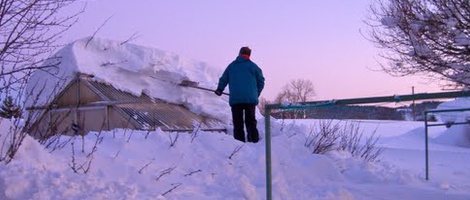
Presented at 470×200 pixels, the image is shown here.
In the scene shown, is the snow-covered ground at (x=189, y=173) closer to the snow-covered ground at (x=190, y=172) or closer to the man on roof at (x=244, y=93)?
the snow-covered ground at (x=190, y=172)

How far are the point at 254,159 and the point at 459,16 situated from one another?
3.62 m

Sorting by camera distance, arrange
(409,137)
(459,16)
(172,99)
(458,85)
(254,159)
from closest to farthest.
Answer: (254,159)
(459,16)
(458,85)
(172,99)
(409,137)

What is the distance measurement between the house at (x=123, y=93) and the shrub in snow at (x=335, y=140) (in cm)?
242

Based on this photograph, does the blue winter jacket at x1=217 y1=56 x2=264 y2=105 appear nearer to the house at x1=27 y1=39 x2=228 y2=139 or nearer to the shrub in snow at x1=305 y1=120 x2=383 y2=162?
the shrub in snow at x1=305 y1=120 x2=383 y2=162

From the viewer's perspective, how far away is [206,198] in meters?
4.98

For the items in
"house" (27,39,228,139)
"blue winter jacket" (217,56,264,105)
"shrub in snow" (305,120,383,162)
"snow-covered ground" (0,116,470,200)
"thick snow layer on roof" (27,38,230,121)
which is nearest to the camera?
"snow-covered ground" (0,116,470,200)

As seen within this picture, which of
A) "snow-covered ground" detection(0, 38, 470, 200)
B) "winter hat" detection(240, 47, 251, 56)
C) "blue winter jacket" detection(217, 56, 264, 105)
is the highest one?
"winter hat" detection(240, 47, 251, 56)

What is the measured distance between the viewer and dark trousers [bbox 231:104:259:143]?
838 cm

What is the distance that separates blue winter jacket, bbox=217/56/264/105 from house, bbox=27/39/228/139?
228 centimetres

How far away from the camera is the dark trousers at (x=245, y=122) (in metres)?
8.38

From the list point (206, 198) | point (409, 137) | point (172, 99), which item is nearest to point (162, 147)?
point (206, 198)

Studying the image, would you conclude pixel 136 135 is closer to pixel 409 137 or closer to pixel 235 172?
pixel 235 172

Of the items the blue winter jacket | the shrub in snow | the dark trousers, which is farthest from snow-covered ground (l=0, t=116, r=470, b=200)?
the blue winter jacket

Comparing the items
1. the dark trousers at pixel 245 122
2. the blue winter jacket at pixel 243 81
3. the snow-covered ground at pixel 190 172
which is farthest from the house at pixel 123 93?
the snow-covered ground at pixel 190 172
